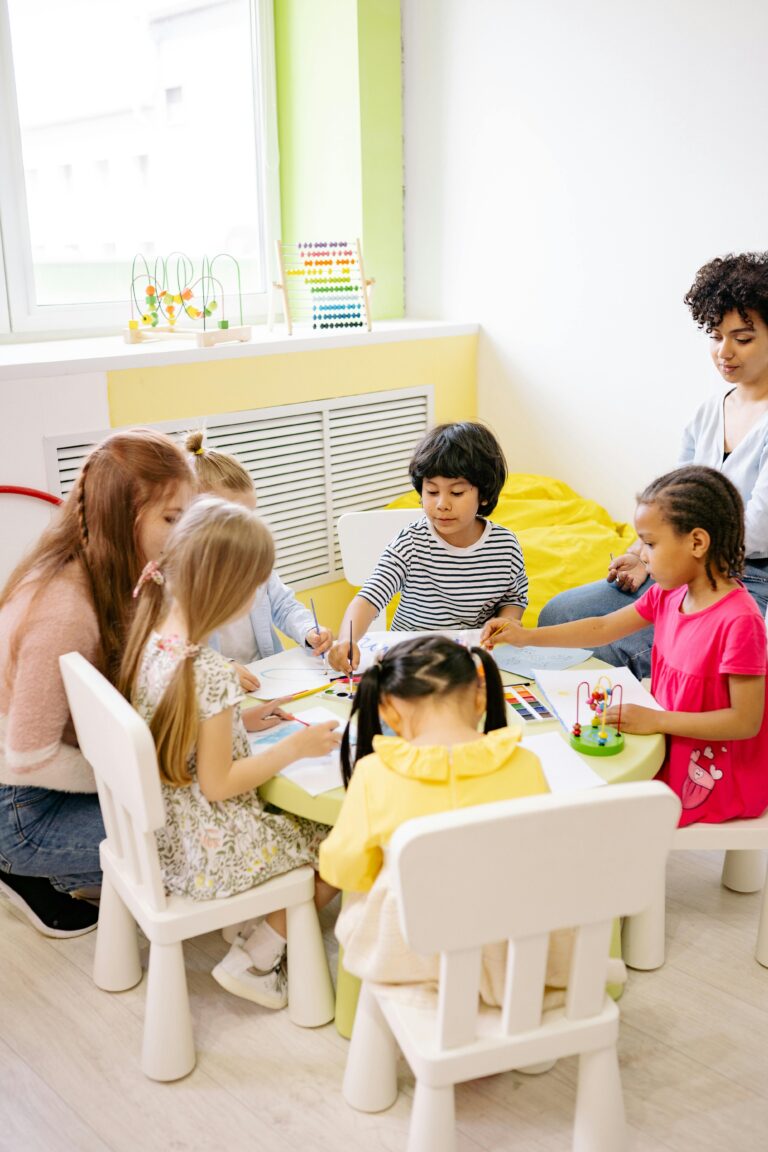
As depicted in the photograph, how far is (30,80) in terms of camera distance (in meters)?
3.10

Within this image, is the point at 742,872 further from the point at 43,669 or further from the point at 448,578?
the point at 43,669

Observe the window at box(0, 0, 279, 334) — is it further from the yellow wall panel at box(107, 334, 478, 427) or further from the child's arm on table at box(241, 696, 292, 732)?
the child's arm on table at box(241, 696, 292, 732)

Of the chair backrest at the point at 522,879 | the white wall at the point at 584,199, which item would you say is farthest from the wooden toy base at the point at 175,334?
the chair backrest at the point at 522,879

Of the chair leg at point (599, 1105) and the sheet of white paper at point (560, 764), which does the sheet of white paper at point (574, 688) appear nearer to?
the sheet of white paper at point (560, 764)

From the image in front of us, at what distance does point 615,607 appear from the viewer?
102 inches

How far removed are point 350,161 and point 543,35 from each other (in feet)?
2.43

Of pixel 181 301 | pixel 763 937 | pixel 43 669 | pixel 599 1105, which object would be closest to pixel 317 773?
pixel 43 669

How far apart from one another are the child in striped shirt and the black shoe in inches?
29.7

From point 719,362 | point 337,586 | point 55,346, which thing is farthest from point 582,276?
point 55,346

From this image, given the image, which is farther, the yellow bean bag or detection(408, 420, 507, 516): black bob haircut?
the yellow bean bag

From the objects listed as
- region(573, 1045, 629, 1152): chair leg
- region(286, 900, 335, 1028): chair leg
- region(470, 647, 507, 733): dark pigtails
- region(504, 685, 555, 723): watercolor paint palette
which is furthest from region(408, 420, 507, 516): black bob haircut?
region(573, 1045, 629, 1152): chair leg

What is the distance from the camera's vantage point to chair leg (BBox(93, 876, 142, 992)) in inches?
73.1

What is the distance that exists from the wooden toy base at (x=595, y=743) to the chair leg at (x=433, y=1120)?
1.84ft

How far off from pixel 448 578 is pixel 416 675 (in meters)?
0.87
